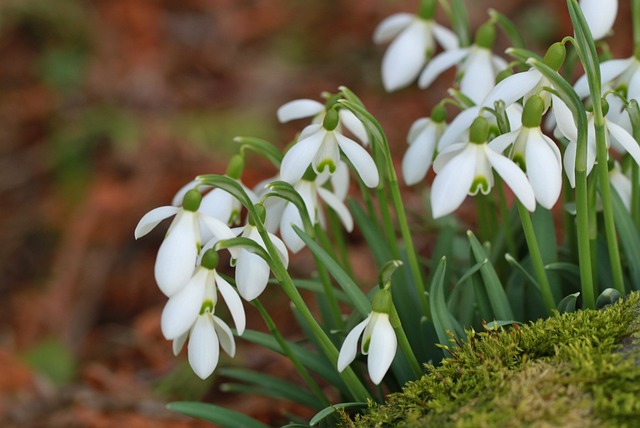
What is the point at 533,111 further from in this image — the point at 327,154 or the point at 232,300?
the point at 232,300

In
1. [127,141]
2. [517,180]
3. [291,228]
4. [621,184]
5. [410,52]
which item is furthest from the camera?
[127,141]

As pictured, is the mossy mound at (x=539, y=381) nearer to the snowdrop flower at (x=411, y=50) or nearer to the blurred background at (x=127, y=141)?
the snowdrop flower at (x=411, y=50)

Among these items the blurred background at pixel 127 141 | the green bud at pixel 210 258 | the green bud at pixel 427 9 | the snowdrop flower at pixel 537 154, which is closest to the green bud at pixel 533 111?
the snowdrop flower at pixel 537 154

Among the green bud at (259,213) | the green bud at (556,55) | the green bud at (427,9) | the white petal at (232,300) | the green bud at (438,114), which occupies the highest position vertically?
the green bud at (427,9)

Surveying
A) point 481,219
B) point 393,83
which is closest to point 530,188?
point 481,219

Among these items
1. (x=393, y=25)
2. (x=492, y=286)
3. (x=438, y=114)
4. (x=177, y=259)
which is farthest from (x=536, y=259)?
(x=393, y=25)

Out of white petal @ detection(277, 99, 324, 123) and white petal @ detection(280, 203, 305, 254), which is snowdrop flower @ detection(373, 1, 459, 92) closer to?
white petal @ detection(277, 99, 324, 123)
